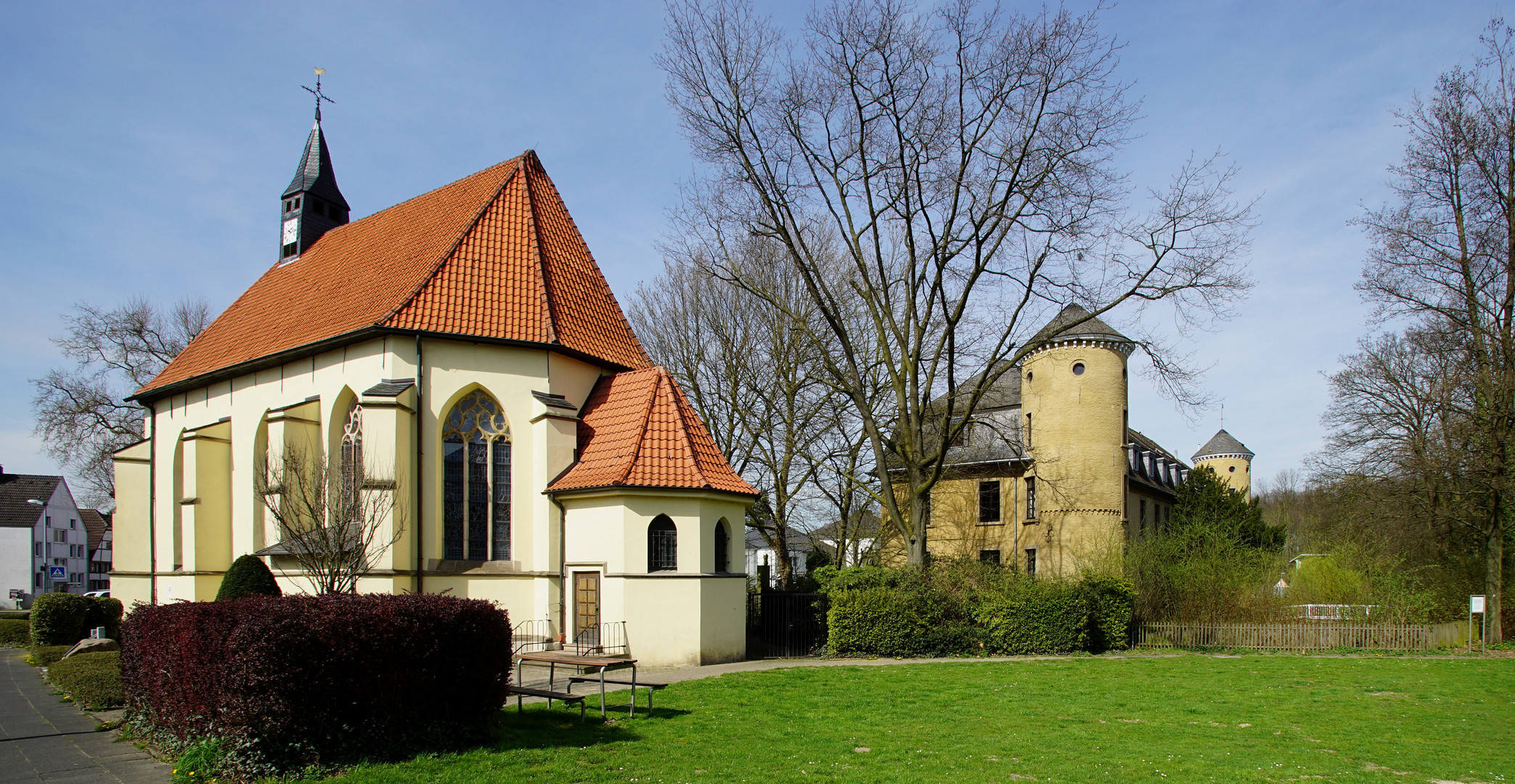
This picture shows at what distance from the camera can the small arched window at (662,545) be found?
18094mm

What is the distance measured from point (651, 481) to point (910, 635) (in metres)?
6.94

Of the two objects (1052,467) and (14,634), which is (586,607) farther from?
(1052,467)

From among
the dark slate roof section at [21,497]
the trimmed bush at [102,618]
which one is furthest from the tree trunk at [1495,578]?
the dark slate roof section at [21,497]

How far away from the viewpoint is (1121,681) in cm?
1600

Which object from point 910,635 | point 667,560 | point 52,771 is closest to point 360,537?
point 667,560

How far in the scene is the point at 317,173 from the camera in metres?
28.8

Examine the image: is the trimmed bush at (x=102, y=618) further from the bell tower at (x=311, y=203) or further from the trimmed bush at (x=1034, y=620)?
→ the trimmed bush at (x=1034, y=620)

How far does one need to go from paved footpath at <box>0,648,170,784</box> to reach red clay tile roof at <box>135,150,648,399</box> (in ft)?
27.0

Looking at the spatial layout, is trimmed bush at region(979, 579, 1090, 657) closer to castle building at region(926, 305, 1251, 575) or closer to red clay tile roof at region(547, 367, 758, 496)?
red clay tile roof at region(547, 367, 758, 496)

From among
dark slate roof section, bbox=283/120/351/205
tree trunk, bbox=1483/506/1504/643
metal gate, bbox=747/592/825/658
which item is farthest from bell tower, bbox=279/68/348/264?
tree trunk, bbox=1483/506/1504/643

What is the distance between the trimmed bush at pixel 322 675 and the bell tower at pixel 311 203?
68.1ft

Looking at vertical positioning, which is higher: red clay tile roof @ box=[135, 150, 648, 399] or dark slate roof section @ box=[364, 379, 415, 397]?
red clay tile roof @ box=[135, 150, 648, 399]

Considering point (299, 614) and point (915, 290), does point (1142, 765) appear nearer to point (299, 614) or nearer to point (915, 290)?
point (299, 614)

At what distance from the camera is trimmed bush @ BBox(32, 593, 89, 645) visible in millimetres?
21797
